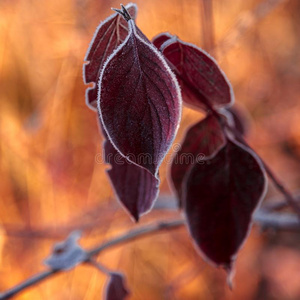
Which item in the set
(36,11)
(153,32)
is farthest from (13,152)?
(153,32)

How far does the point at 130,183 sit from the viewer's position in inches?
14.6

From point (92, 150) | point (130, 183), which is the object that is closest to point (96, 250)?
point (130, 183)

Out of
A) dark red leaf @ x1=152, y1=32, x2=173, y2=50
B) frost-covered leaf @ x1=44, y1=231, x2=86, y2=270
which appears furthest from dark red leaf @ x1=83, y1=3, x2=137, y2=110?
frost-covered leaf @ x1=44, y1=231, x2=86, y2=270

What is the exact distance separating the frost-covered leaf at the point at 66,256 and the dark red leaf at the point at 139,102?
335mm

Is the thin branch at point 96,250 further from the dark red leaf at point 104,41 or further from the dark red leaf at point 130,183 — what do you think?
the dark red leaf at point 104,41

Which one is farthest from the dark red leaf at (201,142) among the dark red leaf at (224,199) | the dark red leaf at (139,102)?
the dark red leaf at (139,102)

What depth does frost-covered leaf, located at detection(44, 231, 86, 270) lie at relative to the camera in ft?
1.73

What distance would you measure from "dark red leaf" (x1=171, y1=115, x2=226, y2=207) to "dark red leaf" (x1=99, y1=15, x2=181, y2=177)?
133 mm

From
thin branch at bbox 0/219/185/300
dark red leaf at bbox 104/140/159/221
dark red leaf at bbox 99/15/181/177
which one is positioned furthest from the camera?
thin branch at bbox 0/219/185/300

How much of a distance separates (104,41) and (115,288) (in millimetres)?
372

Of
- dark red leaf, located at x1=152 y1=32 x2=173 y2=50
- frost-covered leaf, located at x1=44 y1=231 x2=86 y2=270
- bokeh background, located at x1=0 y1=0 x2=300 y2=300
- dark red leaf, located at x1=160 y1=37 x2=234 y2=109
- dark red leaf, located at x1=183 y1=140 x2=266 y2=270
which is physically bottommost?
bokeh background, located at x1=0 y1=0 x2=300 y2=300

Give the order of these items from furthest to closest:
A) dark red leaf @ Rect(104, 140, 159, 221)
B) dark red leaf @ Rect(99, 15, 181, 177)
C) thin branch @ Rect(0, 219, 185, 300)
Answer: thin branch @ Rect(0, 219, 185, 300)
dark red leaf @ Rect(104, 140, 159, 221)
dark red leaf @ Rect(99, 15, 181, 177)

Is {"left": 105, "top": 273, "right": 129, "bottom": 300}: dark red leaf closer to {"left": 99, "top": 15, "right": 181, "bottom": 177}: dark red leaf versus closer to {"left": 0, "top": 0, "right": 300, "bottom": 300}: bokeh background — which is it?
{"left": 99, "top": 15, "right": 181, "bottom": 177}: dark red leaf

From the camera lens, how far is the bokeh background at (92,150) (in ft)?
5.98
